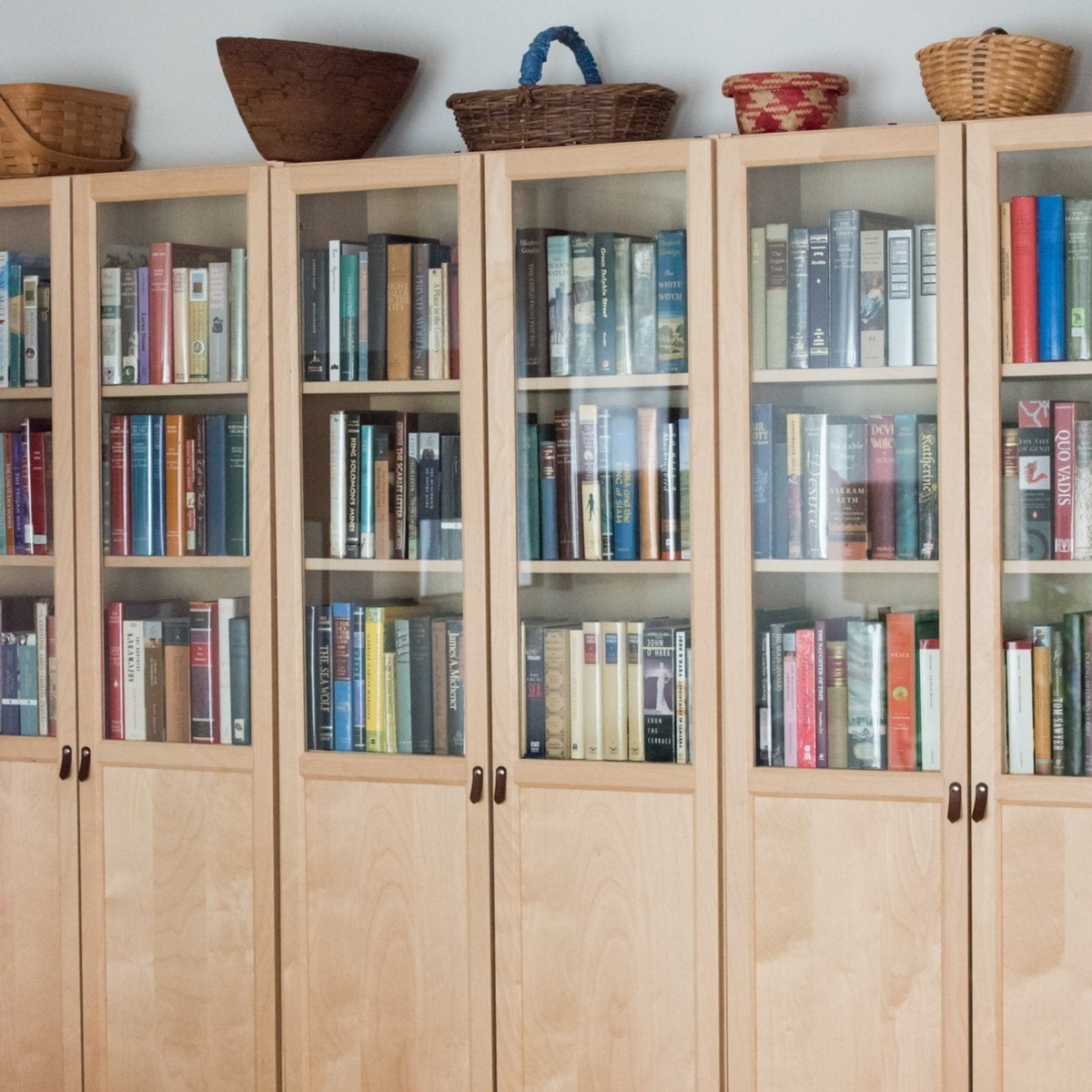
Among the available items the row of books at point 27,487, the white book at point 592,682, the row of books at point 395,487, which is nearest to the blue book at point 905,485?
the white book at point 592,682

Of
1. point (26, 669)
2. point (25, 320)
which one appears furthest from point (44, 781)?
point (25, 320)

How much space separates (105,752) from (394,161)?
130 cm

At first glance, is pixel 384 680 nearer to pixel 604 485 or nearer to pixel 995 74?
pixel 604 485

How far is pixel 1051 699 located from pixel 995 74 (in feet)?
3.53

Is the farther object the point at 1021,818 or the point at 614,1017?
the point at 614,1017

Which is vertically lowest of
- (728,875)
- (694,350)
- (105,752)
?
(728,875)

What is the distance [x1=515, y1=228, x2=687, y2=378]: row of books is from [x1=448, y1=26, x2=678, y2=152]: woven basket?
18 cm

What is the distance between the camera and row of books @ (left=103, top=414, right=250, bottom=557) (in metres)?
2.84

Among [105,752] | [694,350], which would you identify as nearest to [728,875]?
[694,350]

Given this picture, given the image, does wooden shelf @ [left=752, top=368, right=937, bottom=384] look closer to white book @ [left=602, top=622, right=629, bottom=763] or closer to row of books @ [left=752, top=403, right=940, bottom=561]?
row of books @ [left=752, top=403, right=940, bottom=561]

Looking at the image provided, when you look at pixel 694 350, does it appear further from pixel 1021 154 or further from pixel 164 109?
pixel 164 109

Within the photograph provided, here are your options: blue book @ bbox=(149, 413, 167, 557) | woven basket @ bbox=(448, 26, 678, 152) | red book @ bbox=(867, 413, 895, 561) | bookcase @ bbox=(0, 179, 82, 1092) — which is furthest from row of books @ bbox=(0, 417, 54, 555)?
red book @ bbox=(867, 413, 895, 561)

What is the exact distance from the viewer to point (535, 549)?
2697 mm

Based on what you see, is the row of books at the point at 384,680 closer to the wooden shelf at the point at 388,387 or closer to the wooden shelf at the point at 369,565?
the wooden shelf at the point at 369,565
